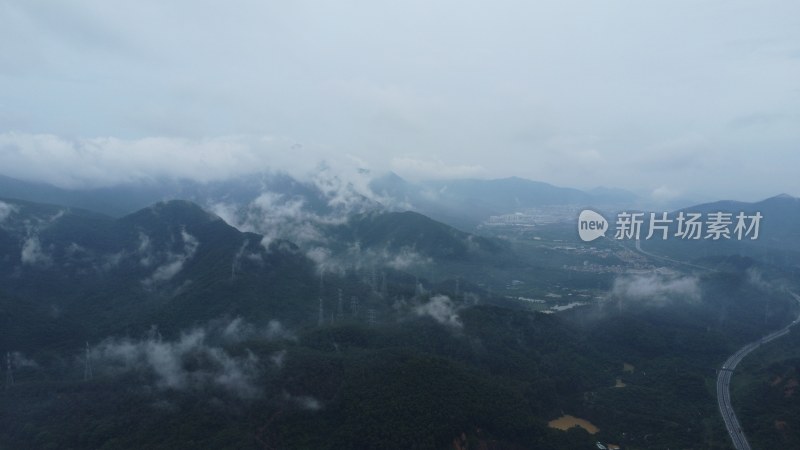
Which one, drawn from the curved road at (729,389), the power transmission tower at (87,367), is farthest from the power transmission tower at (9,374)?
the curved road at (729,389)

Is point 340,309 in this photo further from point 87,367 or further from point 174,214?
point 174,214

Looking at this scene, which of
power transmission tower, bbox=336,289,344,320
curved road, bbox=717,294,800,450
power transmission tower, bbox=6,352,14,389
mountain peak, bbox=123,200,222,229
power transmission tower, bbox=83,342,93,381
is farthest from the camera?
mountain peak, bbox=123,200,222,229

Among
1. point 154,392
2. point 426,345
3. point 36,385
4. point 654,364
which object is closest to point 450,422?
point 426,345

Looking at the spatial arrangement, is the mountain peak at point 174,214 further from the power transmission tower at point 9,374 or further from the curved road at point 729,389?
the curved road at point 729,389

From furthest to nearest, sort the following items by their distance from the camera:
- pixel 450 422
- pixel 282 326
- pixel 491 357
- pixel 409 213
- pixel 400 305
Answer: pixel 409 213 → pixel 400 305 → pixel 282 326 → pixel 491 357 → pixel 450 422

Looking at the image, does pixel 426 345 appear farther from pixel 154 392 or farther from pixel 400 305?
pixel 154 392

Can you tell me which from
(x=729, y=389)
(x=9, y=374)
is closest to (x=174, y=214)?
(x=9, y=374)

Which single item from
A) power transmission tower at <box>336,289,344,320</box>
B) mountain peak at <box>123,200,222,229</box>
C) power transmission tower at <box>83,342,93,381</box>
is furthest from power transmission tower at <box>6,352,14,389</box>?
mountain peak at <box>123,200,222,229</box>

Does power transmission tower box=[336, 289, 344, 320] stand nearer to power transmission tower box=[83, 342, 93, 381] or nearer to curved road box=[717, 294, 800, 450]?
power transmission tower box=[83, 342, 93, 381]
